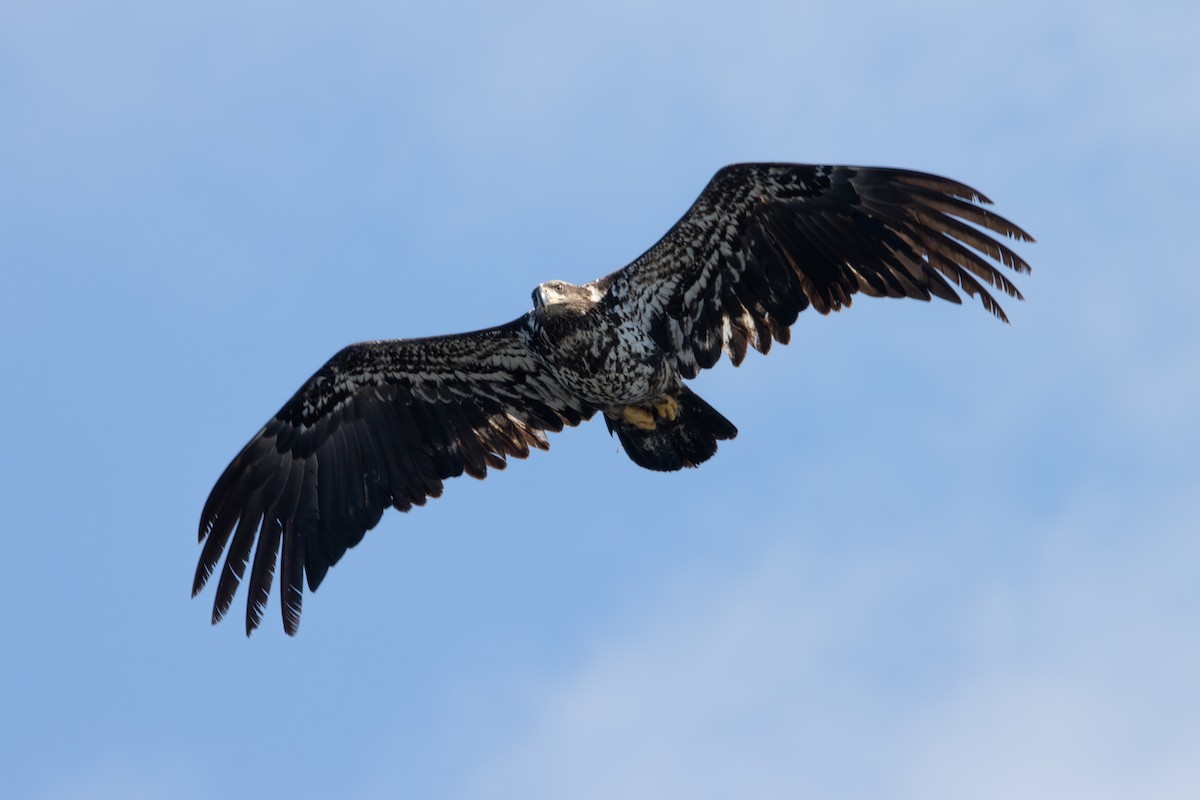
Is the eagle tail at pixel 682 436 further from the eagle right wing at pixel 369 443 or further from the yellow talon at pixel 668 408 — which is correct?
the eagle right wing at pixel 369 443

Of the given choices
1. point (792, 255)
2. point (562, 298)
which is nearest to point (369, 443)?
point (562, 298)

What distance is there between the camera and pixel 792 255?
55.7 feet

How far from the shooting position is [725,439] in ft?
57.7

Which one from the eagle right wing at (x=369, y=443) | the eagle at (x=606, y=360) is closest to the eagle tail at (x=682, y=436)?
the eagle at (x=606, y=360)

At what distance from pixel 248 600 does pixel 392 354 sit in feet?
9.76

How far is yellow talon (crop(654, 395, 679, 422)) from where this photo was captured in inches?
688

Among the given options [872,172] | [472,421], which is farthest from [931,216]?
[472,421]

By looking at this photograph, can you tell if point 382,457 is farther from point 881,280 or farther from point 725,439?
point 881,280

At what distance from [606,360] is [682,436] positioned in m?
1.19

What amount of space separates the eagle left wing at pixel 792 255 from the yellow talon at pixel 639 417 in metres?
0.58

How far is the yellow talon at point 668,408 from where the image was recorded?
17.5 m

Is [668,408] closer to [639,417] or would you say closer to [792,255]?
[639,417]

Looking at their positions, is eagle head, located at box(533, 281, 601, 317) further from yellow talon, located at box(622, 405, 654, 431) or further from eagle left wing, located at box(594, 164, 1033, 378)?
yellow talon, located at box(622, 405, 654, 431)

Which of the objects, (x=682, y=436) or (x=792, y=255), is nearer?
(x=792, y=255)
